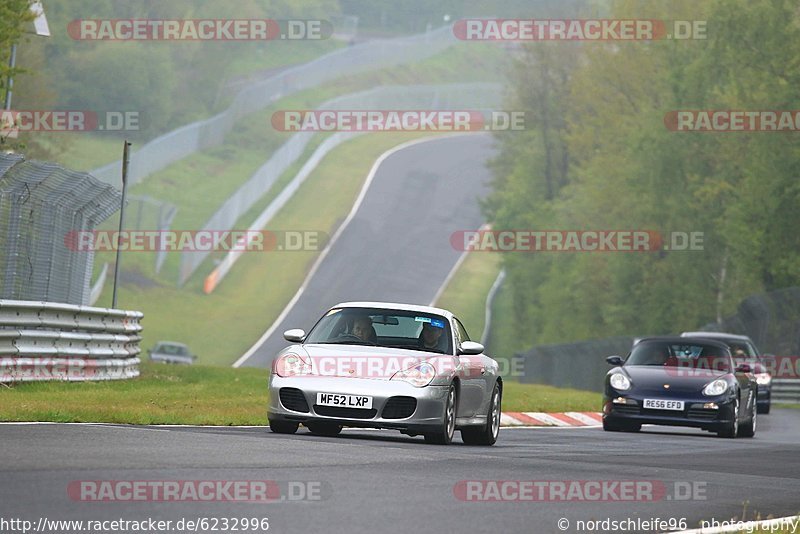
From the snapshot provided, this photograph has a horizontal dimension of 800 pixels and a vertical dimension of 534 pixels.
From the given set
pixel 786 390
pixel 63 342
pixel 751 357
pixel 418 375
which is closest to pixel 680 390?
pixel 418 375

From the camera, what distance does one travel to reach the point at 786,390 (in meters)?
43.0

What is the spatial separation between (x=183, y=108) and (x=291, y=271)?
174 feet

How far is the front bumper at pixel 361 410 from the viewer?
15562mm

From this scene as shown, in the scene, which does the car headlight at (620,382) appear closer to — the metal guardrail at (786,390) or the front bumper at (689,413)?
the front bumper at (689,413)

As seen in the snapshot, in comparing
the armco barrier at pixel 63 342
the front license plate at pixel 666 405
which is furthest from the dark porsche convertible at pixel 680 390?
the armco barrier at pixel 63 342

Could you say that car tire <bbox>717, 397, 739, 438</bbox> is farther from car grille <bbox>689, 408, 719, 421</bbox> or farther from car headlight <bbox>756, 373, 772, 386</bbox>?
car headlight <bbox>756, 373, 772, 386</bbox>

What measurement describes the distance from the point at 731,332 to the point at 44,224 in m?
24.3

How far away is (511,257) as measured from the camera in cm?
7550

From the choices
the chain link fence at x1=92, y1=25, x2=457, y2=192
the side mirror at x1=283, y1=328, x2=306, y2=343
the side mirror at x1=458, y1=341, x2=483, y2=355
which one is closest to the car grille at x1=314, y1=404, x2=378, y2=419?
the side mirror at x1=283, y1=328, x2=306, y2=343

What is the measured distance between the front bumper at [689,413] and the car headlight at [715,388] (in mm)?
82

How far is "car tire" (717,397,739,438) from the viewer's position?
73.6ft

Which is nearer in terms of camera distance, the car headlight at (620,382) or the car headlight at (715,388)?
the car headlight at (715,388)

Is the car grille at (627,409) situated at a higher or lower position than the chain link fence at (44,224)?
lower

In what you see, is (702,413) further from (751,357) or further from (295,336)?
(751,357)
